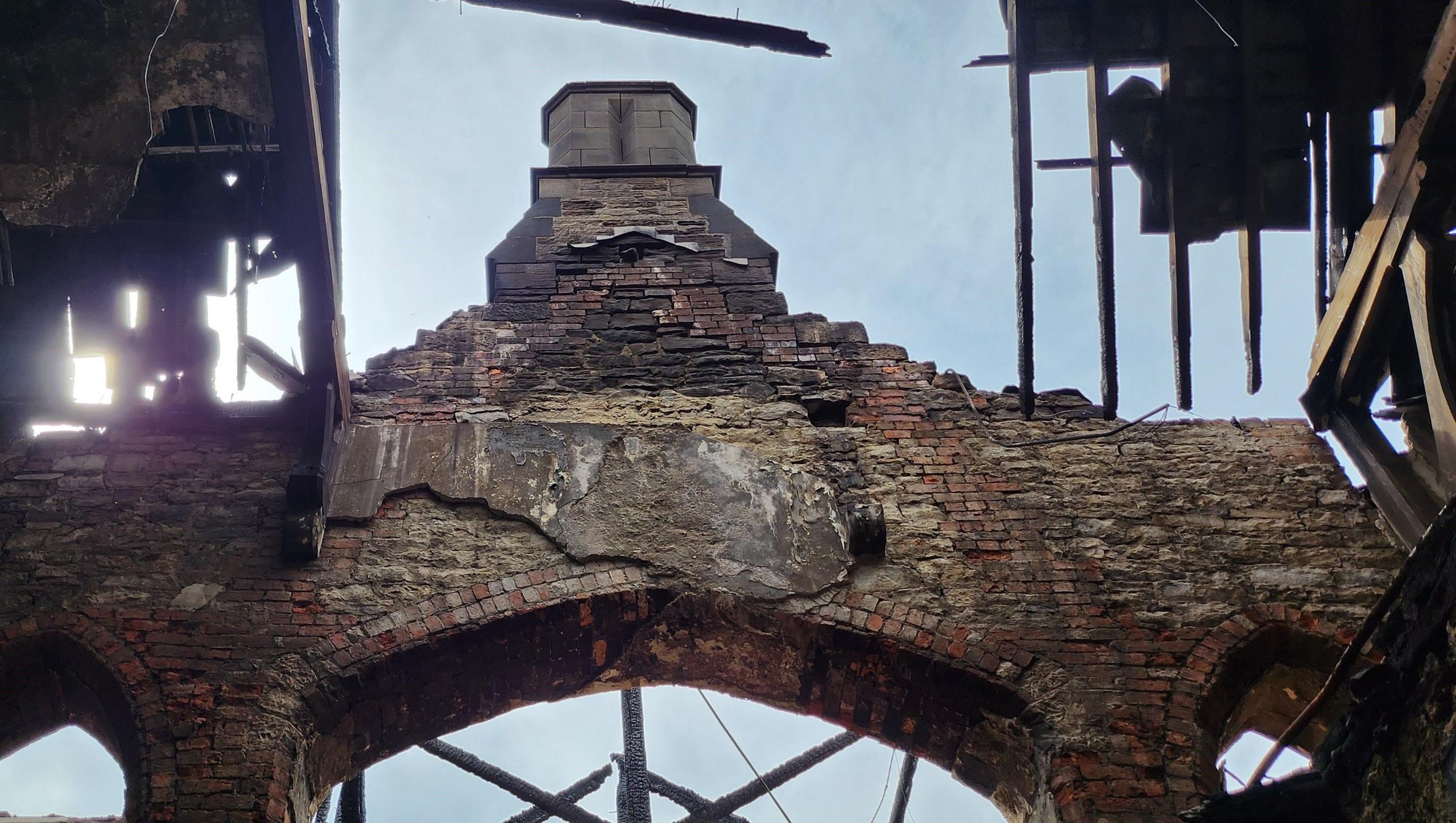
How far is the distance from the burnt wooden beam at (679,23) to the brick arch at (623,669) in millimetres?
2136

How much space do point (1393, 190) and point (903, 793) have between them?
4419mm

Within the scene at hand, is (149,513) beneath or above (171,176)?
beneath

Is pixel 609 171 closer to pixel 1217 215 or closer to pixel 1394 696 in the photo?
pixel 1217 215

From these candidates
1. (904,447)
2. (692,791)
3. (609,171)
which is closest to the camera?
(904,447)

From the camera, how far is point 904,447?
629 cm

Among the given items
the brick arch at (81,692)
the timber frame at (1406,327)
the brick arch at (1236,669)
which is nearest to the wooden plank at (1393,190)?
the timber frame at (1406,327)

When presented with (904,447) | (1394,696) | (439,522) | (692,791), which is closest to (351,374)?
(439,522)

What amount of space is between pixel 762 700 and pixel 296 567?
1.98m

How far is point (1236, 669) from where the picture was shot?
5539 millimetres

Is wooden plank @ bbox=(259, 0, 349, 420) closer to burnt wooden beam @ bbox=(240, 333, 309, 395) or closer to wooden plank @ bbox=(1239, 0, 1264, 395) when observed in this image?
burnt wooden beam @ bbox=(240, 333, 309, 395)

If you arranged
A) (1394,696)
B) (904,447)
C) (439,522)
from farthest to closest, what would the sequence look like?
1. (904,447)
2. (439,522)
3. (1394,696)

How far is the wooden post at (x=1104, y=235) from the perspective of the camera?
19.4ft

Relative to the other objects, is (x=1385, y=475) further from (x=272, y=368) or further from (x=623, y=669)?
(x=272, y=368)

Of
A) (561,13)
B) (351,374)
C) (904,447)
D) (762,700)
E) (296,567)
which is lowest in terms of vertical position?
(762,700)
